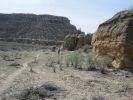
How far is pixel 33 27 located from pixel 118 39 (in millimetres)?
82068

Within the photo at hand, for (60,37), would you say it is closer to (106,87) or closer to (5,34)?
(5,34)

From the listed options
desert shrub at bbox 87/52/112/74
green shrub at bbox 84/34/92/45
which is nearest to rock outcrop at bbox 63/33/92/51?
green shrub at bbox 84/34/92/45

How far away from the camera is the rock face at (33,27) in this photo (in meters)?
98.5

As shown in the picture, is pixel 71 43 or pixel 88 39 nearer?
pixel 88 39

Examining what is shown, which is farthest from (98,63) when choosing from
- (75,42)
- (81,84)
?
(75,42)

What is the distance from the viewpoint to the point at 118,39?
21297 millimetres

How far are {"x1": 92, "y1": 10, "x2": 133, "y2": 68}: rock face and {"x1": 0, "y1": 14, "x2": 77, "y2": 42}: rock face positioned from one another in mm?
69924

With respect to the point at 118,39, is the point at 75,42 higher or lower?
lower

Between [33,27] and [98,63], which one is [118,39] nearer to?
[98,63]

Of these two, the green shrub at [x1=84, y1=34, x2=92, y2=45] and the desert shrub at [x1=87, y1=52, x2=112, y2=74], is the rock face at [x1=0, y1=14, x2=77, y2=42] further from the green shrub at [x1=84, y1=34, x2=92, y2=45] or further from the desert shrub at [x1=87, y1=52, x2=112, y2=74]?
the desert shrub at [x1=87, y1=52, x2=112, y2=74]

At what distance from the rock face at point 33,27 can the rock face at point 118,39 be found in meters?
69.9

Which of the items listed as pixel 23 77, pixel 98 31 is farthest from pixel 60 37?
pixel 23 77

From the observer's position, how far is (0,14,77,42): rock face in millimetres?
98500

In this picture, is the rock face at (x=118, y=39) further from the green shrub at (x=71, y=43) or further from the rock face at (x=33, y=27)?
the rock face at (x=33, y=27)
